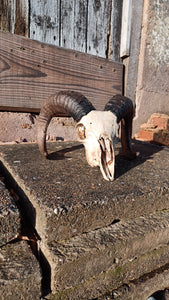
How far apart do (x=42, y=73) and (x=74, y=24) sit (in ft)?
2.94

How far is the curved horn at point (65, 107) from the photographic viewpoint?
1775 mm

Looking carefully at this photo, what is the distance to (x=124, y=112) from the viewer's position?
1.92 meters

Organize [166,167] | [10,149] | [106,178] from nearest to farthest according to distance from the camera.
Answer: [106,178] → [166,167] → [10,149]

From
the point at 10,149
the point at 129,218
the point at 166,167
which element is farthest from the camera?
the point at 10,149

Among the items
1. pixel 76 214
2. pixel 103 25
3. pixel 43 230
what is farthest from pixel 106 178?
pixel 103 25

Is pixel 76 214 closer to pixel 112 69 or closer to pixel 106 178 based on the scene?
pixel 106 178

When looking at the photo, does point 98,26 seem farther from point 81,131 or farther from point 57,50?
point 81,131

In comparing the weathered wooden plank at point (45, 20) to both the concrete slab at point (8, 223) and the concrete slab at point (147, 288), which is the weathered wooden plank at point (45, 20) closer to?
the concrete slab at point (8, 223)

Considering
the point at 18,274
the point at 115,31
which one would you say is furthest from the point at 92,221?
the point at 115,31

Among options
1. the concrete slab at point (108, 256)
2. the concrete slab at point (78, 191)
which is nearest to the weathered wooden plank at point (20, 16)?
the concrete slab at point (78, 191)

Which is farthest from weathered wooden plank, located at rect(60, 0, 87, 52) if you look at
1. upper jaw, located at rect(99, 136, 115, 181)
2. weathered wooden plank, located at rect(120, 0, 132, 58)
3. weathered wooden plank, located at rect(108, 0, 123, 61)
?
upper jaw, located at rect(99, 136, 115, 181)

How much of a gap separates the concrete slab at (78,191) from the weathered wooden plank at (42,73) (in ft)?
2.91

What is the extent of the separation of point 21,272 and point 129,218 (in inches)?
31.7

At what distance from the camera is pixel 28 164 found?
184 centimetres
